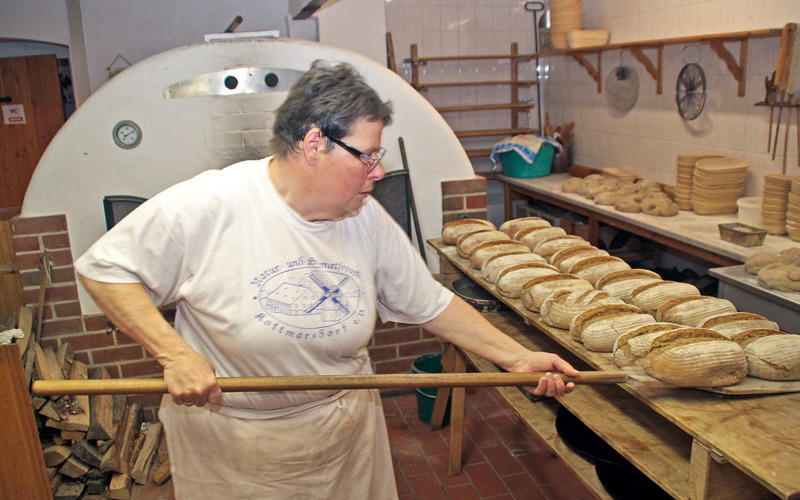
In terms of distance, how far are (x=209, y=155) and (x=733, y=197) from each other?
353 cm

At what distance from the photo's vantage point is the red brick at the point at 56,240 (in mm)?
3623

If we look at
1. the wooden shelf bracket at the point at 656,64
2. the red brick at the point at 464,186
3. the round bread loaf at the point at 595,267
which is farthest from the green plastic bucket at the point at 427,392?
the wooden shelf bracket at the point at 656,64

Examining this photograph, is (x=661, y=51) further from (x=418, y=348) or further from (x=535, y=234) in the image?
(x=418, y=348)

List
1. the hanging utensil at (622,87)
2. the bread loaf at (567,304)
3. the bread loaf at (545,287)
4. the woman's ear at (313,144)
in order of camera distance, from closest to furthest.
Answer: the woman's ear at (313,144), the bread loaf at (567,304), the bread loaf at (545,287), the hanging utensil at (622,87)

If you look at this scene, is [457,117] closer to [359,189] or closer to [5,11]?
[5,11]

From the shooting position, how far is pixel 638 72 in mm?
5883

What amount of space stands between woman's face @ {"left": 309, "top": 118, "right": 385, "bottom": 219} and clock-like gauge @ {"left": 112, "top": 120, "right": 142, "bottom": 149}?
7.61ft

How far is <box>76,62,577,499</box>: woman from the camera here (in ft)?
5.49

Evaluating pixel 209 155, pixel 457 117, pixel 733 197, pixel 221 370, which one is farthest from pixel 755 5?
pixel 221 370

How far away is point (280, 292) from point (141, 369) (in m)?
2.52

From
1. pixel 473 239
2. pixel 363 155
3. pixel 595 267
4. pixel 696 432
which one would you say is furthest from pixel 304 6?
pixel 696 432

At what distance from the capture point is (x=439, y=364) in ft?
12.9

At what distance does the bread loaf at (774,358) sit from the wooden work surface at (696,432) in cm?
7

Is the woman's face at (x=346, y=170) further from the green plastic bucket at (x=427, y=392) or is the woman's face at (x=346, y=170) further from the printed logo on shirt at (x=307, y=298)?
the green plastic bucket at (x=427, y=392)
